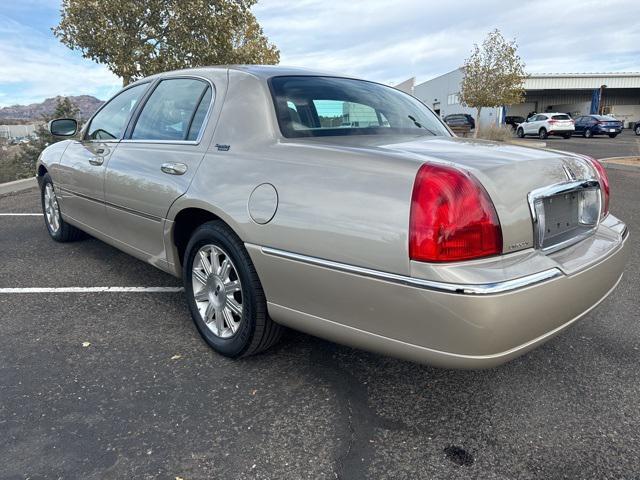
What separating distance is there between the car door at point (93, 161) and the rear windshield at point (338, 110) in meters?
1.46

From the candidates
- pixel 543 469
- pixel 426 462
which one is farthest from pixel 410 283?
pixel 543 469

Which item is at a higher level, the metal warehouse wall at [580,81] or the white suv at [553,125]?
the metal warehouse wall at [580,81]

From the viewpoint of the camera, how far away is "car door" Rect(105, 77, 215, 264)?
9.45 ft

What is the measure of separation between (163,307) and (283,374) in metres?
1.31

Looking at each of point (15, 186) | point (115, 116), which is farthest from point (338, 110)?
point (15, 186)

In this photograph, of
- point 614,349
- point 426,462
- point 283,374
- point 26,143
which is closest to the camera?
point 426,462

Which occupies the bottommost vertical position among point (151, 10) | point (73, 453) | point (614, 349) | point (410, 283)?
point (614, 349)

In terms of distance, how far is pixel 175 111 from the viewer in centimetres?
320

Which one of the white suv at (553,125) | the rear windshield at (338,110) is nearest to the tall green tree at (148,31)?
the rear windshield at (338,110)

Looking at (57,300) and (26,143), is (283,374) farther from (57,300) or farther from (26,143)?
(26,143)

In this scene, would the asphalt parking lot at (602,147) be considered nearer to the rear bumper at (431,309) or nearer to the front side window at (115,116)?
the front side window at (115,116)

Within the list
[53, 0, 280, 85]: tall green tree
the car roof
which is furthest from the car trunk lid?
[53, 0, 280, 85]: tall green tree

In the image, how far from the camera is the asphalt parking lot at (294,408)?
6.42ft

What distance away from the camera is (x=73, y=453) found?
6.60 feet
